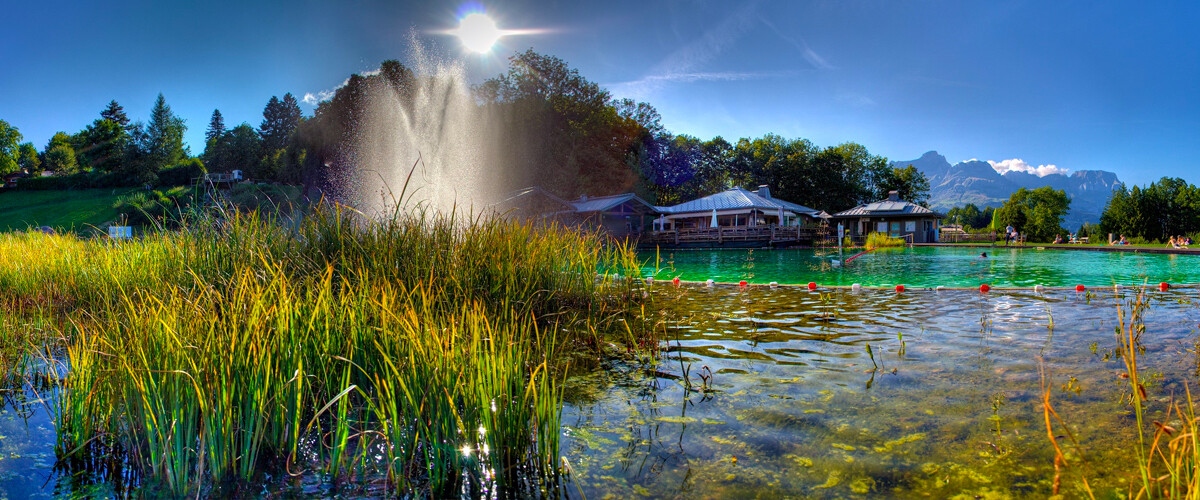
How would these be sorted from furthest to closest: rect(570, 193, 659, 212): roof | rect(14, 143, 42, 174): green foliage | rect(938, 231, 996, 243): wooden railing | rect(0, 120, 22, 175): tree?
rect(14, 143, 42, 174): green foliage → rect(0, 120, 22, 175): tree → rect(938, 231, 996, 243): wooden railing → rect(570, 193, 659, 212): roof

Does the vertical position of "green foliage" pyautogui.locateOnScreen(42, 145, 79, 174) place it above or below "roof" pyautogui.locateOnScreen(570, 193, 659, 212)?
above

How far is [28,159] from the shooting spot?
6562cm

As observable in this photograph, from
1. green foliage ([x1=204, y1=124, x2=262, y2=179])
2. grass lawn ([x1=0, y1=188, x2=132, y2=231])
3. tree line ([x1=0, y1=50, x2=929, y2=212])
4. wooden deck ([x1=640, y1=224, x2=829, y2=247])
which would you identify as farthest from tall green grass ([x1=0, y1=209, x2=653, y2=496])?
A: green foliage ([x1=204, y1=124, x2=262, y2=179])

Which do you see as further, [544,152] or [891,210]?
[891,210]

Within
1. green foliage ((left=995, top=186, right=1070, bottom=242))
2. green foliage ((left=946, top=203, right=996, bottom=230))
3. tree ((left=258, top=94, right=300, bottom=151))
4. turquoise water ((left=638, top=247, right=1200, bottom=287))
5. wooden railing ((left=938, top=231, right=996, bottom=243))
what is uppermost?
tree ((left=258, top=94, right=300, bottom=151))

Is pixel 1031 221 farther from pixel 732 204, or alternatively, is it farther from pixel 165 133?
pixel 165 133

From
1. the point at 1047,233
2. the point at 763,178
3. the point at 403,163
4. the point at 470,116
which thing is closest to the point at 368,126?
the point at 470,116

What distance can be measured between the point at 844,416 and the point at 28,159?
9314cm

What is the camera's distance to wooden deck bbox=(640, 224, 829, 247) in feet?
103

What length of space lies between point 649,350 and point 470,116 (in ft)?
121

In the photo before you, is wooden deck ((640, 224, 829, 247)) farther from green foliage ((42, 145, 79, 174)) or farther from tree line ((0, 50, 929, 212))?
green foliage ((42, 145, 79, 174))

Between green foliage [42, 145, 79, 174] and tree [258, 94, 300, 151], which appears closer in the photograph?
green foliage [42, 145, 79, 174]

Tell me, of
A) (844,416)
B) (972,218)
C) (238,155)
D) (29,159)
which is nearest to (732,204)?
(844,416)

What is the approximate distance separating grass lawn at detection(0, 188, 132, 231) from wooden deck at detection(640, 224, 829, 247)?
32.4 metres
